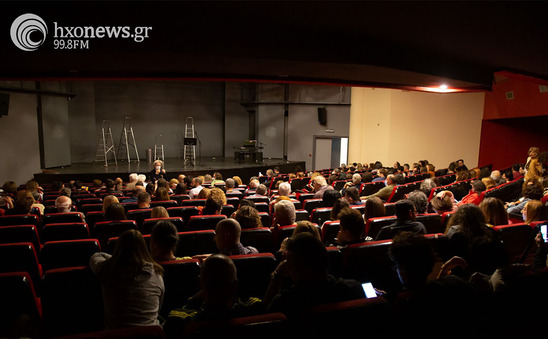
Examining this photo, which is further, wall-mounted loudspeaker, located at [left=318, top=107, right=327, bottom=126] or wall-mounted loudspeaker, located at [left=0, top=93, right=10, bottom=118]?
wall-mounted loudspeaker, located at [left=318, top=107, right=327, bottom=126]

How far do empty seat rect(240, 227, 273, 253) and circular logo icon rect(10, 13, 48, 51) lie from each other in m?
4.29

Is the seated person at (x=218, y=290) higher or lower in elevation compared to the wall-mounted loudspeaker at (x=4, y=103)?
lower

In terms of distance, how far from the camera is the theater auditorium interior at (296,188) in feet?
5.81

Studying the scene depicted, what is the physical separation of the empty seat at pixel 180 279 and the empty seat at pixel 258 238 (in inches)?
34.2

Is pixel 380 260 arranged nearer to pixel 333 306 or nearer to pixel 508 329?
pixel 508 329

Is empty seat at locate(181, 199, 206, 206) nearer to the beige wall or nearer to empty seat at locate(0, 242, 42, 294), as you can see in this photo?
empty seat at locate(0, 242, 42, 294)

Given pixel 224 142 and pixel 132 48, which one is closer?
pixel 132 48

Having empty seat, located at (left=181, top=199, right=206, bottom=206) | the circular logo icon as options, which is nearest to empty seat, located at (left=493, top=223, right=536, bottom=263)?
empty seat, located at (left=181, top=199, right=206, bottom=206)

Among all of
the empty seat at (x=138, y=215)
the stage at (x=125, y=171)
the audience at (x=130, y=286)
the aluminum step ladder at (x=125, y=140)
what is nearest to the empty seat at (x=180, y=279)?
the audience at (x=130, y=286)

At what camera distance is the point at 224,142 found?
18.3m

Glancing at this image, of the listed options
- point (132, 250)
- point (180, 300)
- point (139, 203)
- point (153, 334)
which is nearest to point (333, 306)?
point (153, 334)

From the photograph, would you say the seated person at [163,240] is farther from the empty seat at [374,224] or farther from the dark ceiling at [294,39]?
the dark ceiling at [294,39]

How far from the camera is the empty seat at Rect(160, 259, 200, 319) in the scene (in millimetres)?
2447

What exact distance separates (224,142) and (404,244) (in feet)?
55.2
